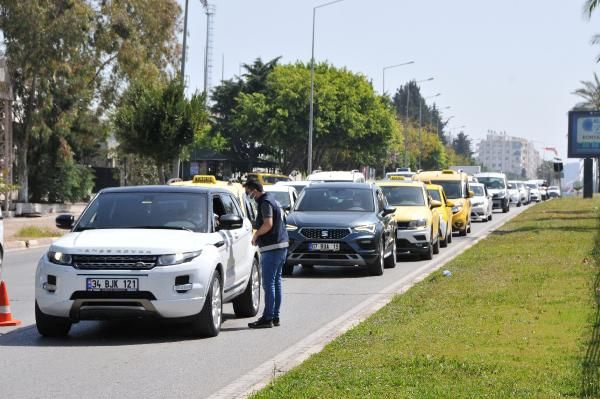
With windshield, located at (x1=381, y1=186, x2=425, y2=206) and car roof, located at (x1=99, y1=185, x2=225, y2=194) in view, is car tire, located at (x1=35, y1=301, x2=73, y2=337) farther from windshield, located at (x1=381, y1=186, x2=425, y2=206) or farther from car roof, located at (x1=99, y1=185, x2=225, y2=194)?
windshield, located at (x1=381, y1=186, x2=425, y2=206)

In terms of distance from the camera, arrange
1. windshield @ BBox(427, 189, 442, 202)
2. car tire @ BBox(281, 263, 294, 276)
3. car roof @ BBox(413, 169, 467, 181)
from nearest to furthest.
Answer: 1. car tire @ BBox(281, 263, 294, 276)
2. windshield @ BBox(427, 189, 442, 202)
3. car roof @ BBox(413, 169, 467, 181)

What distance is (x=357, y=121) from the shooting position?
7788 cm

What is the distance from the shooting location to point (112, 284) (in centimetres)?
1198

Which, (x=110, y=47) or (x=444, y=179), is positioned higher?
(x=110, y=47)

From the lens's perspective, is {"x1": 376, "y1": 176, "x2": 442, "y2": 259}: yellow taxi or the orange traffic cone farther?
{"x1": 376, "y1": 176, "x2": 442, "y2": 259}: yellow taxi

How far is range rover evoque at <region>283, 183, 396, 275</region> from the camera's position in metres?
21.0

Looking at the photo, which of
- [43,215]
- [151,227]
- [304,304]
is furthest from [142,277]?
[43,215]

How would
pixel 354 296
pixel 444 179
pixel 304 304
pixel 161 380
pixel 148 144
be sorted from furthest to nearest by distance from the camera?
pixel 148 144
pixel 444 179
pixel 354 296
pixel 304 304
pixel 161 380

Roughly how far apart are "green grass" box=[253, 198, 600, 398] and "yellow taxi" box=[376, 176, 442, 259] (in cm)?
536

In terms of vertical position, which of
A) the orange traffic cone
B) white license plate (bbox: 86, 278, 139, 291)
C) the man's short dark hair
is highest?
the man's short dark hair

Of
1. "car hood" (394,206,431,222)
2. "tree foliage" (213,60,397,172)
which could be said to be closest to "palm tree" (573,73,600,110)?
"tree foliage" (213,60,397,172)

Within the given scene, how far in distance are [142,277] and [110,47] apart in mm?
45726

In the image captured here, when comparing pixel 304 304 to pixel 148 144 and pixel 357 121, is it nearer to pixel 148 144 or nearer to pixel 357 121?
pixel 148 144

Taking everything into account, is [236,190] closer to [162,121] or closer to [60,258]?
[60,258]
